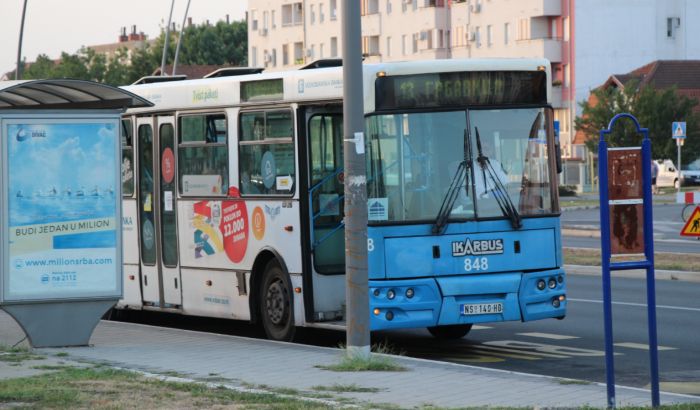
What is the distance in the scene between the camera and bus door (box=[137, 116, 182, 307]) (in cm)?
1859

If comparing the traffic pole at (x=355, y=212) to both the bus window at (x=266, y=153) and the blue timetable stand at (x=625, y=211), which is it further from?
the blue timetable stand at (x=625, y=211)

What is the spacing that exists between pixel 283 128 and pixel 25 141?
2.67m

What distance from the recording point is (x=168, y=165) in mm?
18672

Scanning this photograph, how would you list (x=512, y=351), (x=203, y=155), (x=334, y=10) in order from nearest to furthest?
1. (x=512, y=351)
2. (x=203, y=155)
3. (x=334, y=10)

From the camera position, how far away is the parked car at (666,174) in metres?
80.3

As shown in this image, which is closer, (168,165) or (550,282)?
(550,282)

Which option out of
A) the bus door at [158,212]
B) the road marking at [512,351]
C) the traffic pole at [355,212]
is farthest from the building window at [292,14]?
the traffic pole at [355,212]

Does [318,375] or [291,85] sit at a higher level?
[291,85]

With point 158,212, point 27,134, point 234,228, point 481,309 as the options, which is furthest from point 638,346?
point 27,134

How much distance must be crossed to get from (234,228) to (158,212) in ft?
6.54

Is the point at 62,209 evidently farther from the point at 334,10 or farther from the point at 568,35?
the point at 334,10

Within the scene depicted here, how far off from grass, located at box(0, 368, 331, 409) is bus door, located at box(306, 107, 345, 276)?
4070 millimetres

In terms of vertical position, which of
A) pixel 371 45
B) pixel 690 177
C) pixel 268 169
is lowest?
pixel 690 177

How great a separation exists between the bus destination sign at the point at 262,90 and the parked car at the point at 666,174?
64.7 metres
